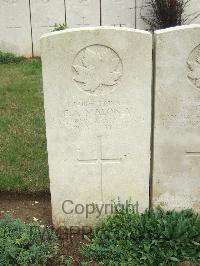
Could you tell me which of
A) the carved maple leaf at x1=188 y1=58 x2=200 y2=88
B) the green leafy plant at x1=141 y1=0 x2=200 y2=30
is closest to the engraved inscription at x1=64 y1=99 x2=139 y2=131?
the carved maple leaf at x1=188 y1=58 x2=200 y2=88

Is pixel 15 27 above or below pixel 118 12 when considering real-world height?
below

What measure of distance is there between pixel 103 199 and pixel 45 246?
679 mm

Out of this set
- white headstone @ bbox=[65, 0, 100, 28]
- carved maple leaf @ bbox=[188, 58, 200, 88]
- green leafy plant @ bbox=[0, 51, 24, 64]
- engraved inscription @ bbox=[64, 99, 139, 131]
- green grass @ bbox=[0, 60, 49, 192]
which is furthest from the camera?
white headstone @ bbox=[65, 0, 100, 28]

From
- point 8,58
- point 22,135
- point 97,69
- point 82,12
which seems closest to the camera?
point 97,69

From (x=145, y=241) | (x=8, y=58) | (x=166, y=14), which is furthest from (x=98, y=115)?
(x=166, y=14)

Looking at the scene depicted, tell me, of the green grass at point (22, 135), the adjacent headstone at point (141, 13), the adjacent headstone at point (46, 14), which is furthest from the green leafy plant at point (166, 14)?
the green grass at point (22, 135)

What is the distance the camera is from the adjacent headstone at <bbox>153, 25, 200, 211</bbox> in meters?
3.39

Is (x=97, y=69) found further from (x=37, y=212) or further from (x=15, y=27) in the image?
(x=15, y=27)

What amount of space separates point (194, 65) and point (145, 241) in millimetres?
1458

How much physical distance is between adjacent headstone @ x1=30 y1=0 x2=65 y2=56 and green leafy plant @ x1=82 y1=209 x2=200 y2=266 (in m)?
7.96

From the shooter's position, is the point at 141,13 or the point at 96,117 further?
the point at 141,13

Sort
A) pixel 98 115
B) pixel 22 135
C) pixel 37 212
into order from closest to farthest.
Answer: pixel 98 115 → pixel 37 212 → pixel 22 135

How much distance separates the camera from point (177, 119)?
3.60 meters

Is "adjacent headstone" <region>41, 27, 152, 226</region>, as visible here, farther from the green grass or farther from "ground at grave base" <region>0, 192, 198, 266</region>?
the green grass
